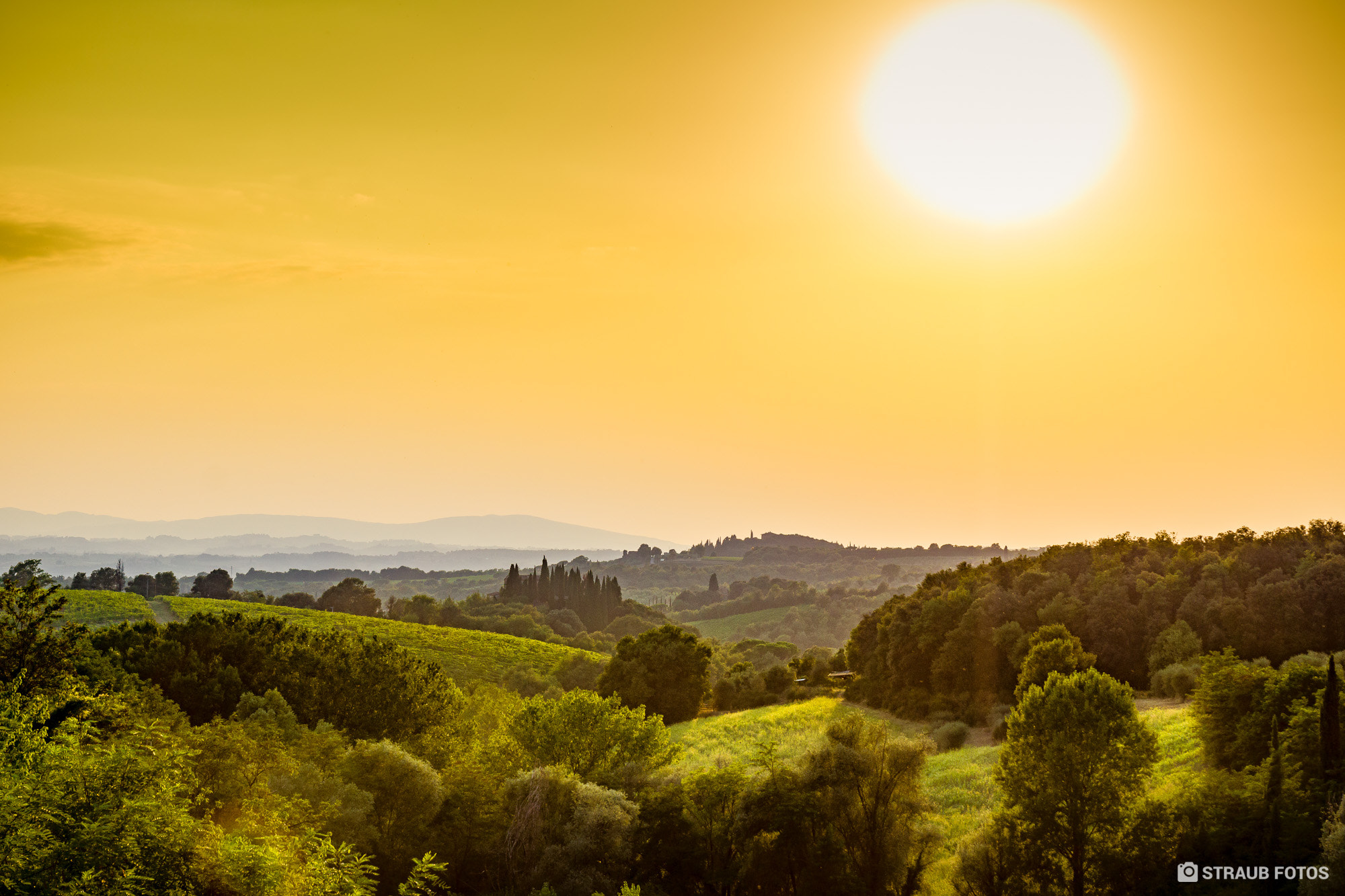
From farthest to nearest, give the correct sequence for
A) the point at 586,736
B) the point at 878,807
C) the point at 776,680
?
the point at 776,680 → the point at 586,736 → the point at 878,807

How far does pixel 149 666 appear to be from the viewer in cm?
5556

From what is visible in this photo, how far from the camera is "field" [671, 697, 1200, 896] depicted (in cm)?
3797

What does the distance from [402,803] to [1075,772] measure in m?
26.6

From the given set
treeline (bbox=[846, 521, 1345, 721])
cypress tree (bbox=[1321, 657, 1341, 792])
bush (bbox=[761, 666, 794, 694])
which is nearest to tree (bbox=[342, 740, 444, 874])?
cypress tree (bbox=[1321, 657, 1341, 792])

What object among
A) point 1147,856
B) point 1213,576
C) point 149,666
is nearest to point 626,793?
point 1147,856

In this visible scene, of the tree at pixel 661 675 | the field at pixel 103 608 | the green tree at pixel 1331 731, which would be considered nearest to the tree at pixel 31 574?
the field at pixel 103 608

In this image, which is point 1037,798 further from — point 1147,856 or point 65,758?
point 65,758

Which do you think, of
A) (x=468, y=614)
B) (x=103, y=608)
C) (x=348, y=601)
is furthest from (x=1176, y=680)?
(x=348, y=601)

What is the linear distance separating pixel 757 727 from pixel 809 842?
38283mm

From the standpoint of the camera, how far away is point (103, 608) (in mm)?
100812

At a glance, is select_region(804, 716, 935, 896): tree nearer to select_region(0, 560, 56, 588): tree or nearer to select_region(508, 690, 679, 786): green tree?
select_region(508, 690, 679, 786): green tree

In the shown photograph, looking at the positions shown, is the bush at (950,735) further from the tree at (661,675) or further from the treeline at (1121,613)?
the tree at (661,675)

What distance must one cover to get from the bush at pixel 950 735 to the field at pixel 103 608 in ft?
247

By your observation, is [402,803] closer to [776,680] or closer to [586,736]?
[586,736]
